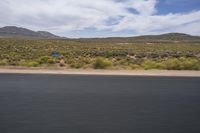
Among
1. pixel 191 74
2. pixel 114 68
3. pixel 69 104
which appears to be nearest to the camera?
pixel 69 104

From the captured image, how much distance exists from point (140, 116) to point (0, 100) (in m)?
6.03

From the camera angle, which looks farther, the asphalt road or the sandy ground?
the sandy ground

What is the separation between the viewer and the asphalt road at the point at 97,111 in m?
9.68

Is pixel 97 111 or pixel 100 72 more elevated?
pixel 97 111

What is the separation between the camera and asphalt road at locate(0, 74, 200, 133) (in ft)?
31.8

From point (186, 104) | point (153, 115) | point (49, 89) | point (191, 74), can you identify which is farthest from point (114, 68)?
point (153, 115)

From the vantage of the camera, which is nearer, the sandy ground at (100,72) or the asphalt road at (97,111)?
the asphalt road at (97,111)

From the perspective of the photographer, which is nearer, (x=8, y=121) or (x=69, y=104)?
(x=8, y=121)

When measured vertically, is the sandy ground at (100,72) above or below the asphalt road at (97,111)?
below

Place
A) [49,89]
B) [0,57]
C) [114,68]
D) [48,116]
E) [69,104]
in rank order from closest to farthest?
[48,116] < [69,104] < [49,89] < [114,68] < [0,57]

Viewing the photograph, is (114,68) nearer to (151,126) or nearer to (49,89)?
(49,89)

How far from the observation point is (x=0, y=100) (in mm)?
14078

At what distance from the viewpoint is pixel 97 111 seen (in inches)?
476

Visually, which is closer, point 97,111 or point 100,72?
point 97,111
